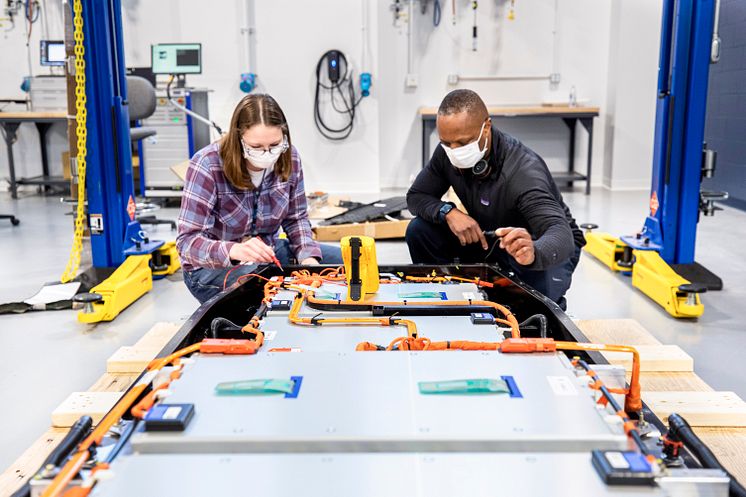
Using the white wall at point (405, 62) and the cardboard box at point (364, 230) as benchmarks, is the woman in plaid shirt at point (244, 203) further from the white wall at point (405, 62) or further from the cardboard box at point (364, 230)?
the white wall at point (405, 62)

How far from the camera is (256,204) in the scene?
101 inches

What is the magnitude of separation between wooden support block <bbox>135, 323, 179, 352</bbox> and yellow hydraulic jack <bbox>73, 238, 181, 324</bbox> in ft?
1.47

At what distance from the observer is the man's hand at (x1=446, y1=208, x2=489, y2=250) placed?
258cm

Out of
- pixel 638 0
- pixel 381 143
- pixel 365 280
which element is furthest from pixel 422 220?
pixel 638 0

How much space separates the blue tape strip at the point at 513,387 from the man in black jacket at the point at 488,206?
84 cm

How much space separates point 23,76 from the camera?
7.10m

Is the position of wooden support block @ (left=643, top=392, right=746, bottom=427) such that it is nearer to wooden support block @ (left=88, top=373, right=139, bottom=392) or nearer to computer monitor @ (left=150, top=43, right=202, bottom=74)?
wooden support block @ (left=88, top=373, right=139, bottom=392)

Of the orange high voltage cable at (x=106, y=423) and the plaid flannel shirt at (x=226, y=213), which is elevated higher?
the plaid flannel shirt at (x=226, y=213)

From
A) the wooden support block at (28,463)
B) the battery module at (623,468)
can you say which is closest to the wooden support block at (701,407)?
the battery module at (623,468)

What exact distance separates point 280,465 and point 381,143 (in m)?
6.46

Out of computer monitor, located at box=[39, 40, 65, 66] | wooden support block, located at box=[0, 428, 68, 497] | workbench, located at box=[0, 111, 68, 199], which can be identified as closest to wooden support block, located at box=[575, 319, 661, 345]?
wooden support block, located at box=[0, 428, 68, 497]

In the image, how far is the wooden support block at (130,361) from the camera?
246cm

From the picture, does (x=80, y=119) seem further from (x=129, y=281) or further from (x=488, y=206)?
(x=488, y=206)

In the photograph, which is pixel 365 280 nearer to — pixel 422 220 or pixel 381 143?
pixel 422 220
